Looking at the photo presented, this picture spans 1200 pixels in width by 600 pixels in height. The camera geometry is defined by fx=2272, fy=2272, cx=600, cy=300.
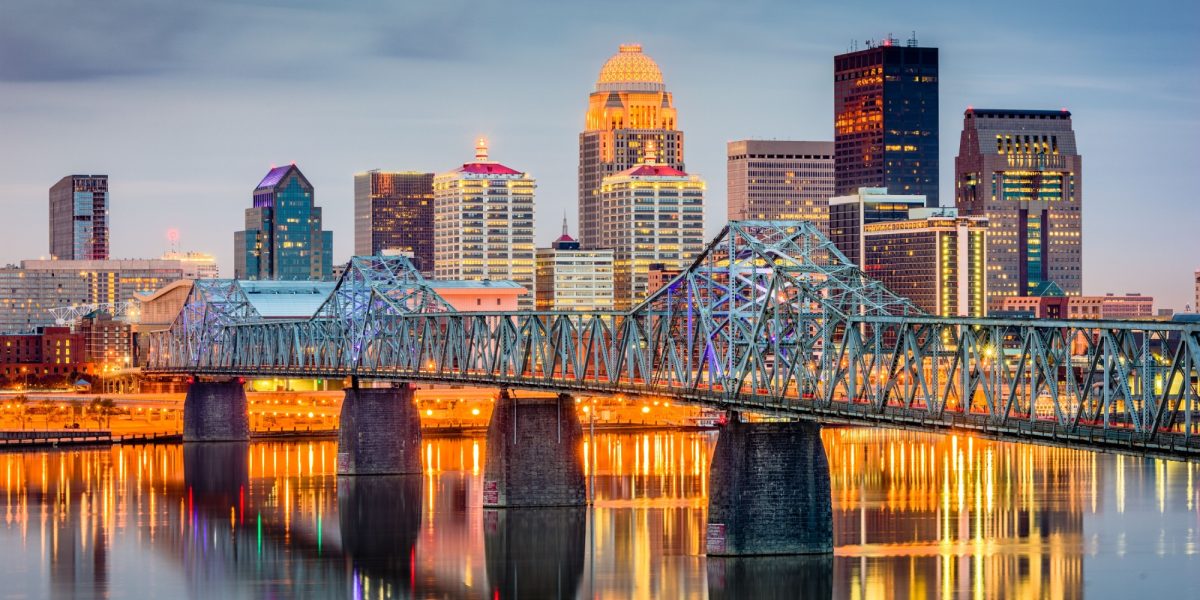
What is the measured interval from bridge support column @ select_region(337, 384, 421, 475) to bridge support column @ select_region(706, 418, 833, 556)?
60.0 metres

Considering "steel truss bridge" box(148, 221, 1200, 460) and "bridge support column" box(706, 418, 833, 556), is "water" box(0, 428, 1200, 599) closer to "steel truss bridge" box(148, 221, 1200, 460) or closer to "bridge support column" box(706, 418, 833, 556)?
"bridge support column" box(706, 418, 833, 556)

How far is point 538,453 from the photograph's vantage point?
5207 inches

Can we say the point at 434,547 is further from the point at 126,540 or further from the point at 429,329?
the point at 429,329

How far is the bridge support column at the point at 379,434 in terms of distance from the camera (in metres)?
161

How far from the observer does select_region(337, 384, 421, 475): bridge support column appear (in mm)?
161125

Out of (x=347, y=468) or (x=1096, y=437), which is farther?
(x=347, y=468)

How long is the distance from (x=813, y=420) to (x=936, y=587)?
368 inches

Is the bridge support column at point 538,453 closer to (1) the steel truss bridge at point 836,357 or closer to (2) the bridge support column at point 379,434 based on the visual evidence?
(1) the steel truss bridge at point 836,357

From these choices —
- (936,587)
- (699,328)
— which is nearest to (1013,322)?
(936,587)

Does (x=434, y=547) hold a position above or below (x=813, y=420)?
below

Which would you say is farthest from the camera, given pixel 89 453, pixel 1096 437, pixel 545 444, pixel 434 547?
pixel 89 453

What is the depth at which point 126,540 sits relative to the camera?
411 ft

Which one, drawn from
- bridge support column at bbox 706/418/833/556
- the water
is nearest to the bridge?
bridge support column at bbox 706/418/833/556

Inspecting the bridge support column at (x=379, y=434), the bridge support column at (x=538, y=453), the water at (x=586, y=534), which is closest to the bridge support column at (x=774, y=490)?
the water at (x=586, y=534)
